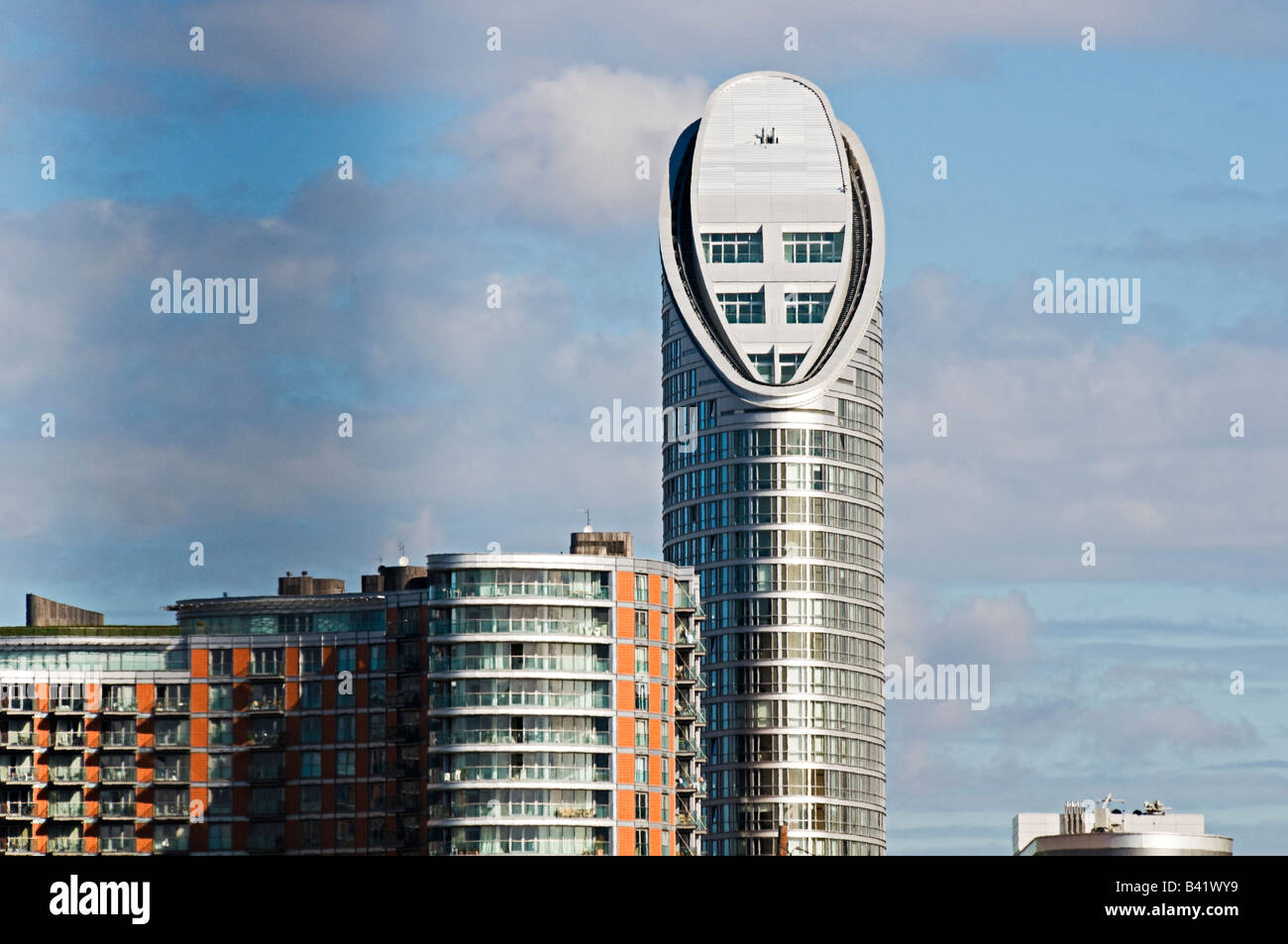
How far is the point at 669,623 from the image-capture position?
200 metres

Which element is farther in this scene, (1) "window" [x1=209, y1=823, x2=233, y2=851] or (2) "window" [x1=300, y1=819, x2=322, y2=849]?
(1) "window" [x1=209, y1=823, x2=233, y2=851]

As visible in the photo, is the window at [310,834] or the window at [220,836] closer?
the window at [310,834]

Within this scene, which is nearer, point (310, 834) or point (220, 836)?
point (310, 834)

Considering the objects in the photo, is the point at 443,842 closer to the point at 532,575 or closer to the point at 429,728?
the point at 429,728
